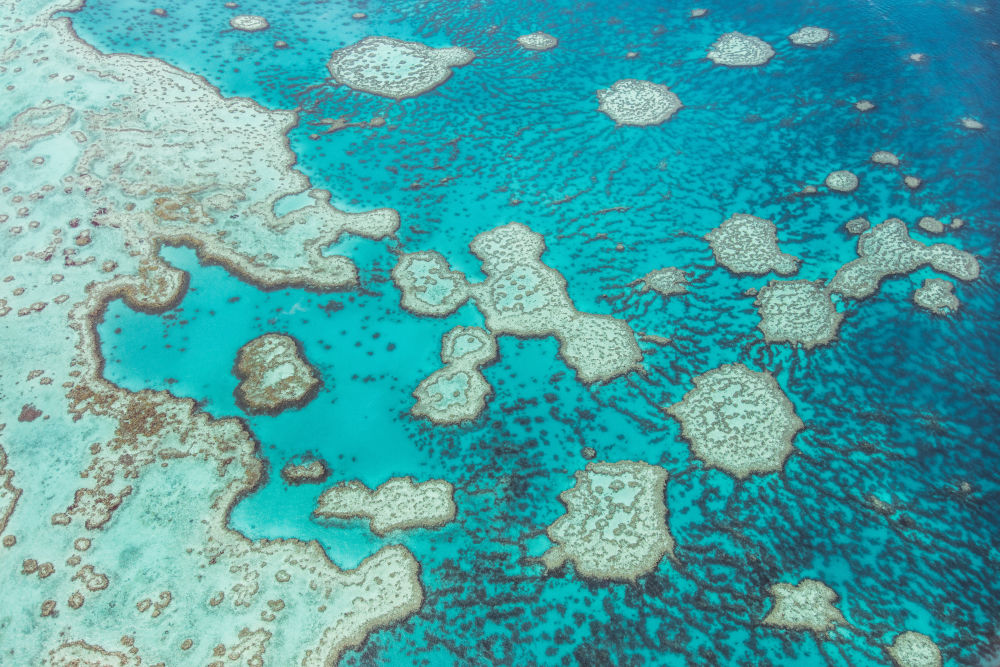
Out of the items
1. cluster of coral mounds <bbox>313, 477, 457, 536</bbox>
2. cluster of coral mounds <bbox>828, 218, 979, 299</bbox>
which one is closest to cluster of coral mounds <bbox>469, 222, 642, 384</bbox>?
cluster of coral mounds <bbox>313, 477, 457, 536</bbox>

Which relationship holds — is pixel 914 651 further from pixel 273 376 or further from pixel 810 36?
pixel 810 36

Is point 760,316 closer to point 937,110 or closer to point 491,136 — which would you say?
point 491,136

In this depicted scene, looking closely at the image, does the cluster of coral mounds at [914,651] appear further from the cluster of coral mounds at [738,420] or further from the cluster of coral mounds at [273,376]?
the cluster of coral mounds at [273,376]

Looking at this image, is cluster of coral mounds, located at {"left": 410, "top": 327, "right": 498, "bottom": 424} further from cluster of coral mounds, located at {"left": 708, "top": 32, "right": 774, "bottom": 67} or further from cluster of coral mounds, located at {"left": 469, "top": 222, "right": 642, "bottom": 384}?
cluster of coral mounds, located at {"left": 708, "top": 32, "right": 774, "bottom": 67}

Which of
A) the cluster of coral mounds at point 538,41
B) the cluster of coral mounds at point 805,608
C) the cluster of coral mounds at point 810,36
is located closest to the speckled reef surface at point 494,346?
the cluster of coral mounds at point 805,608

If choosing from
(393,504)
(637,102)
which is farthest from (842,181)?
(393,504)
